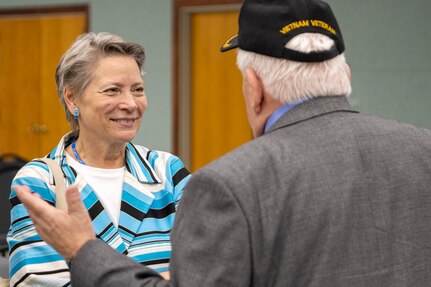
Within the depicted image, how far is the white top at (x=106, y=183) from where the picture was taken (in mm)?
2088

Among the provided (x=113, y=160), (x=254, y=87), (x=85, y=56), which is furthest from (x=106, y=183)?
(x=254, y=87)

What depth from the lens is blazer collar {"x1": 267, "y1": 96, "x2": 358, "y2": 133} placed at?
1.24m

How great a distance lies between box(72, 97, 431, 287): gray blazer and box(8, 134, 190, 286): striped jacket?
2.20ft

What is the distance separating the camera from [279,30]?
1225 millimetres

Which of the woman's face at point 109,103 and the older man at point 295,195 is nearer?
the older man at point 295,195

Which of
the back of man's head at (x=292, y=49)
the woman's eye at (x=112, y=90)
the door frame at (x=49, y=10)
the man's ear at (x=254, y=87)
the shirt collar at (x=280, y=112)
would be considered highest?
the door frame at (x=49, y=10)

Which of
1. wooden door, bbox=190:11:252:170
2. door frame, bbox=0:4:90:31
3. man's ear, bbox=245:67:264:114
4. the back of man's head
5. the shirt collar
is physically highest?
door frame, bbox=0:4:90:31

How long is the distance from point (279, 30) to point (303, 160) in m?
0.25

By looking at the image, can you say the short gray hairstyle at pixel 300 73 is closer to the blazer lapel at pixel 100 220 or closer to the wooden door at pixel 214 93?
the blazer lapel at pixel 100 220

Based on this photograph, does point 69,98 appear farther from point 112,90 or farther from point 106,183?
point 106,183

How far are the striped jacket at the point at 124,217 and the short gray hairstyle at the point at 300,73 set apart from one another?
0.87 m

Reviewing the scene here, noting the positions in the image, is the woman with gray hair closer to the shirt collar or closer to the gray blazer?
the gray blazer

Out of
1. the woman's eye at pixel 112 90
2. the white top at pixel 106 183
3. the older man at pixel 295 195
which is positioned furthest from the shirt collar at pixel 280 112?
the woman's eye at pixel 112 90

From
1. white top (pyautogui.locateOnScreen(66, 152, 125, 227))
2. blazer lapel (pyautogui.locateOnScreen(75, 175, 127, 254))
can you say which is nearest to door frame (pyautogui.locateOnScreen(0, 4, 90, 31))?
white top (pyautogui.locateOnScreen(66, 152, 125, 227))
